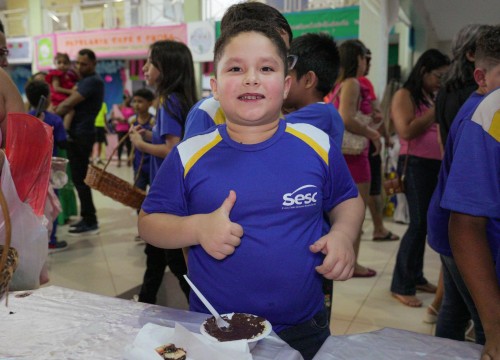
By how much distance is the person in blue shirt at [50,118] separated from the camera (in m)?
3.95

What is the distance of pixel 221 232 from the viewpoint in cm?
94

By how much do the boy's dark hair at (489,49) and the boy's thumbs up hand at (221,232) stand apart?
84cm

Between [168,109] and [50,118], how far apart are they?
2.23 metres

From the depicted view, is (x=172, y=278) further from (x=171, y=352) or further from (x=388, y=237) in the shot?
(x=171, y=352)

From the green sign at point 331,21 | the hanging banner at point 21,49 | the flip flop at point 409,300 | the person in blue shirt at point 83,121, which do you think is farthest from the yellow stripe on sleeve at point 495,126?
the hanging banner at point 21,49

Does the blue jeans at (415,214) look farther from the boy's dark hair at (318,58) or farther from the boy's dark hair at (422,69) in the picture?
the boy's dark hair at (318,58)

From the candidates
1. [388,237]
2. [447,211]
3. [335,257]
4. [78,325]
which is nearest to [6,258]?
[78,325]

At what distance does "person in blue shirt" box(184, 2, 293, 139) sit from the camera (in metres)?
1.40

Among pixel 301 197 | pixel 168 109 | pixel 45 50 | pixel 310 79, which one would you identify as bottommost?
pixel 301 197

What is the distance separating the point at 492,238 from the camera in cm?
111

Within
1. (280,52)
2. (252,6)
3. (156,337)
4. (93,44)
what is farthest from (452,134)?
(93,44)

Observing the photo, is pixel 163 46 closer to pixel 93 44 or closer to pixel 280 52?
pixel 280 52

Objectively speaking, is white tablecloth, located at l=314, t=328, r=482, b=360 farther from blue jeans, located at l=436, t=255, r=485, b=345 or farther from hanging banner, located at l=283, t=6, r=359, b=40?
hanging banner, located at l=283, t=6, r=359, b=40

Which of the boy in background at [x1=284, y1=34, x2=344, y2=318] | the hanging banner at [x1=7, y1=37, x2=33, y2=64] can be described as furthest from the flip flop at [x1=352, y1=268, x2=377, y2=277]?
the hanging banner at [x1=7, y1=37, x2=33, y2=64]
